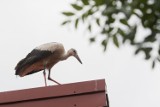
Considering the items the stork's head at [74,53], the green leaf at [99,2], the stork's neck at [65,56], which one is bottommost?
the green leaf at [99,2]

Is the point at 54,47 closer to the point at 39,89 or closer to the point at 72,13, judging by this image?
the point at 39,89

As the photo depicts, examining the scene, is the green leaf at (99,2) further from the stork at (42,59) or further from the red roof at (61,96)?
the stork at (42,59)

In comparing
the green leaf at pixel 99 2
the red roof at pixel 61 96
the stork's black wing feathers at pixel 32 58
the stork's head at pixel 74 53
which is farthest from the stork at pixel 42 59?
the green leaf at pixel 99 2

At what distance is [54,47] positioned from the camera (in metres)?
8.47

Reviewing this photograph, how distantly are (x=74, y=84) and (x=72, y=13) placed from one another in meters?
2.21

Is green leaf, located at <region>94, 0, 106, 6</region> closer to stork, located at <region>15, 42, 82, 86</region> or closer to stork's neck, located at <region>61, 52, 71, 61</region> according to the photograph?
stork, located at <region>15, 42, 82, 86</region>

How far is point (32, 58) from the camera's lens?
7.84 m

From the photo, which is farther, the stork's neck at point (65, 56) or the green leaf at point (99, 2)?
the stork's neck at point (65, 56)

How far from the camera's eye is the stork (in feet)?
25.3

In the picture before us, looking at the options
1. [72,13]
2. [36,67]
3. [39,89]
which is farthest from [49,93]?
[36,67]

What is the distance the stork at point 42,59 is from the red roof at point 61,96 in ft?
8.98

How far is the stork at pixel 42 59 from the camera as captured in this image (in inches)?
304

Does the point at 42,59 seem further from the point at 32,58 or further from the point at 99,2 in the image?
the point at 99,2

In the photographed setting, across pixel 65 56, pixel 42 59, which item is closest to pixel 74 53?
pixel 65 56
